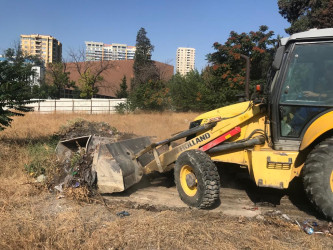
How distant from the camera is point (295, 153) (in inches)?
164

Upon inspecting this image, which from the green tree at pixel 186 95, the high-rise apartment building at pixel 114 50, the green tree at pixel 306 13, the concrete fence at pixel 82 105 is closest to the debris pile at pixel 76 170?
the green tree at pixel 306 13

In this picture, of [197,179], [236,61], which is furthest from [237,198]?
[236,61]

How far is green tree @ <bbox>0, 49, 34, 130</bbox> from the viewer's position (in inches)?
280

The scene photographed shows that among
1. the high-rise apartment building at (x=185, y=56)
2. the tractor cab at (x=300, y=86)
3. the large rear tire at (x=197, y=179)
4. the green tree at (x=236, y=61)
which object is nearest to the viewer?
the tractor cab at (x=300, y=86)

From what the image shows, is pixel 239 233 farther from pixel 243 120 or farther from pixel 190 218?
pixel 243 120

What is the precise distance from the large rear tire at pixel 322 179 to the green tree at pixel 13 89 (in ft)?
21.5

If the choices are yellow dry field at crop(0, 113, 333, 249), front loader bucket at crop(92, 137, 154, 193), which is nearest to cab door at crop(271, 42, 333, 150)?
yellow dry field at crop(0, 113, 333, 249)

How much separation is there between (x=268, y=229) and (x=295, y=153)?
3.61ft

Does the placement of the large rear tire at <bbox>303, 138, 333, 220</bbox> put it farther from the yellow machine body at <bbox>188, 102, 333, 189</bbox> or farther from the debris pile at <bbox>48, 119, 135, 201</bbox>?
the debris pile at <bbox>48, 119, 135, 201</bbox>

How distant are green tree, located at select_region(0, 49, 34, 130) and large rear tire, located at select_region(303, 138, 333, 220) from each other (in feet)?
21.5

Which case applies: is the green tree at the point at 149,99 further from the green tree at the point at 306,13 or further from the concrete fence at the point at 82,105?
the green tree at the point at 306,13

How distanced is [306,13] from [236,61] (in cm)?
576

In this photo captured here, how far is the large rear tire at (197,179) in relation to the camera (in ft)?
14.7

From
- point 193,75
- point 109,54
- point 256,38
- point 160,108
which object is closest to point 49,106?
point 160,108
